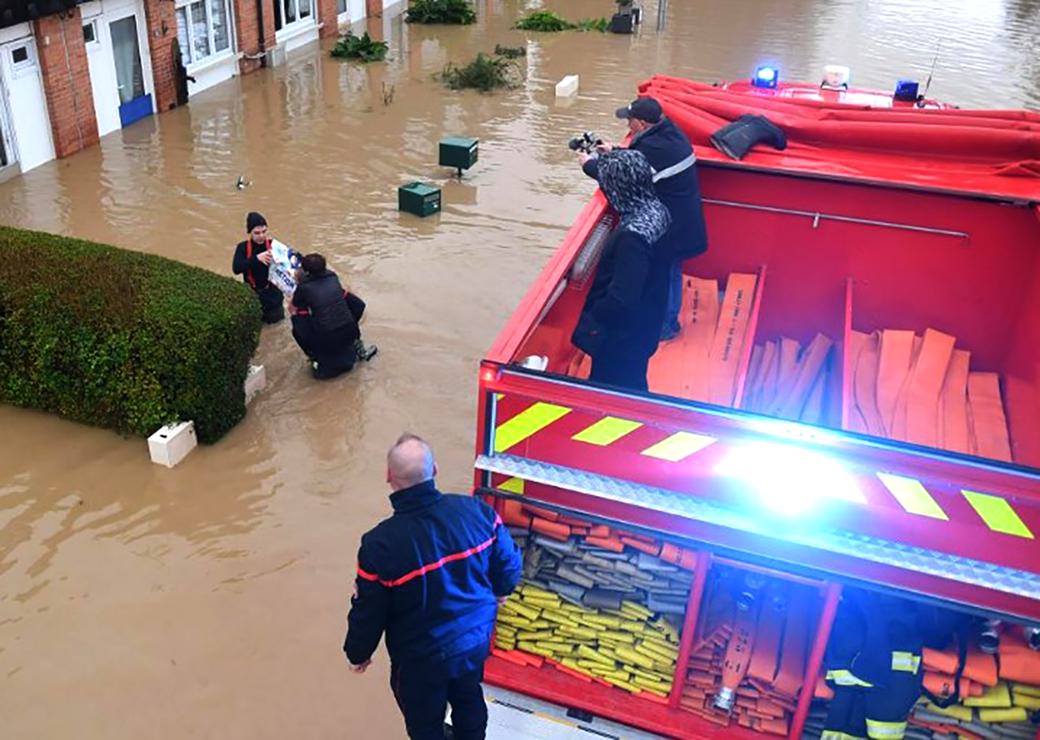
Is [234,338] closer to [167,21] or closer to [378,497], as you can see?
[378,497]

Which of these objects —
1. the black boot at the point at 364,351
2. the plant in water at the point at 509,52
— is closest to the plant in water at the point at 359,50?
the plant in water at the point at 509,52

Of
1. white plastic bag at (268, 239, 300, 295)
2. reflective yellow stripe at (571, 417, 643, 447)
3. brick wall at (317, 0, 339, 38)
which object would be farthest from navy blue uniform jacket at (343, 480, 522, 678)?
brick wall at (317, 0, 339, 38)

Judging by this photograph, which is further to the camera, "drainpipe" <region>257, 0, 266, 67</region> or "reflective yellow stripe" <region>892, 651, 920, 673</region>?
"drainpipe" <region>257, 0, 266, 67</region>

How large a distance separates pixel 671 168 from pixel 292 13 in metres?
16.8

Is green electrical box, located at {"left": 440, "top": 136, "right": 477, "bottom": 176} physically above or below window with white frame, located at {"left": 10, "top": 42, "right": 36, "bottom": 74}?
below

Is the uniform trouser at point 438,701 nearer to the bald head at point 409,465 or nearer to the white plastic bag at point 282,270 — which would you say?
the bald head at point 409,465

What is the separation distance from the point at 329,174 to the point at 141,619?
28.5ft

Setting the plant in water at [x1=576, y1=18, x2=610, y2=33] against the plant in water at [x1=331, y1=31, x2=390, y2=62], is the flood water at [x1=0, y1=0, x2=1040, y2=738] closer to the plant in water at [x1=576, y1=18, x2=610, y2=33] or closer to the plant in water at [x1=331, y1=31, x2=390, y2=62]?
the plant in water at [x1=331, y1=31, x2=390, y2=62]

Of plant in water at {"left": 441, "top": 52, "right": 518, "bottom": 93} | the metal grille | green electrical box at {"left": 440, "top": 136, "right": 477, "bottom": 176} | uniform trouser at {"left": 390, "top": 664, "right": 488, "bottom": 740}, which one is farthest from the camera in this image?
plant in water at {"left": 441, "top": 52, "right": 518, "bottom": 93}

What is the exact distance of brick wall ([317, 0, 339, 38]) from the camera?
→ 20.7 meters

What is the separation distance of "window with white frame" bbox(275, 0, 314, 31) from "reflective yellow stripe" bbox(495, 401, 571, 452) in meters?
18.0

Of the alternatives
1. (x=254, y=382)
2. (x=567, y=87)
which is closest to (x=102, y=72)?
(x=567, y=87)

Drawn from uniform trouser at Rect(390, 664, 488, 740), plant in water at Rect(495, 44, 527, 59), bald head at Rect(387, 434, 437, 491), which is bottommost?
uniform trouser at Rect(390, 664, 488, 740)

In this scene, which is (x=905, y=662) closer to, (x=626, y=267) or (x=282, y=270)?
(x=626, y=267)
